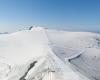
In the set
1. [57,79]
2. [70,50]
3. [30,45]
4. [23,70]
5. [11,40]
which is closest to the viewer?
[57,79]

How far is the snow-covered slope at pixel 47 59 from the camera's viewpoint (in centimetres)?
397

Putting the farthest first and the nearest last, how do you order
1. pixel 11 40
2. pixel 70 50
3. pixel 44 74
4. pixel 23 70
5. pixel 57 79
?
pixel 11 40
pixel 70 50
pixel 23 70
pixel 44 74
pixel 57 79

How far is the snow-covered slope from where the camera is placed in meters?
3.97

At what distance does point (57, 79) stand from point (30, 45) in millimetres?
3832

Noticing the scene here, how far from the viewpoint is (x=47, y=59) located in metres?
4.69

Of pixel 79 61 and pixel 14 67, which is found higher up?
pixel 79 61

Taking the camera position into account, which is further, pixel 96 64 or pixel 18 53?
pixel 18 53

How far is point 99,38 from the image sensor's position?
8.22 m

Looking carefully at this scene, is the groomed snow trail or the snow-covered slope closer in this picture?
the groomed snow trail

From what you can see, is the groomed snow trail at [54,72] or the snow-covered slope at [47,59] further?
the snow-covered slope at [47,59]

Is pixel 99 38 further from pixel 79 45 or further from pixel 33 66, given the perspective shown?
pixel 33 66

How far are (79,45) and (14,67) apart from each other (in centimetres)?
344

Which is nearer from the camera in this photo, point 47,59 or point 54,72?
point 54,72

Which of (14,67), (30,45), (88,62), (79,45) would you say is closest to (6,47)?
(30,45)
